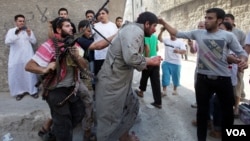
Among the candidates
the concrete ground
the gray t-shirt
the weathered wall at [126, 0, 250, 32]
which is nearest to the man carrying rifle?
the concrete ground

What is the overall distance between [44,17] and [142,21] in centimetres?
244

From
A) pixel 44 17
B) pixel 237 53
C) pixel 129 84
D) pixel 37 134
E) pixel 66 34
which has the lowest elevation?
pixel 37 134

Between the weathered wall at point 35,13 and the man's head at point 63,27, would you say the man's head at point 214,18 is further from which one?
the weathered wall at point 35,13

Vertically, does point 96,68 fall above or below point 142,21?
below

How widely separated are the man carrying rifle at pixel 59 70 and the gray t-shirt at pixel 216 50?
148cm

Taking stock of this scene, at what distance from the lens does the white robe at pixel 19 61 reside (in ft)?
13.5

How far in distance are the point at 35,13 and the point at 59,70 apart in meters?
2.31

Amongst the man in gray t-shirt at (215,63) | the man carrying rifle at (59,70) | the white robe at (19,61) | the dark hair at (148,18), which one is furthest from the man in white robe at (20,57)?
the man in gray t-shirt at (215,63)

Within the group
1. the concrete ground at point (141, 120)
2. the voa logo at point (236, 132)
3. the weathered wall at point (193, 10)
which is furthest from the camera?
the weathered wall at point (193, 10)

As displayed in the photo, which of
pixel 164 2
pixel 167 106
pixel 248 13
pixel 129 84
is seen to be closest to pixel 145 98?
pixel 167 106

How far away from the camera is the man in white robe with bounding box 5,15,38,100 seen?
406cm

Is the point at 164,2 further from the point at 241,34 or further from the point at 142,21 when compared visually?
the point at 142,21

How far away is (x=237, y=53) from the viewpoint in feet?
9.85

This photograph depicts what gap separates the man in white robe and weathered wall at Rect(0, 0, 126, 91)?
27cm
